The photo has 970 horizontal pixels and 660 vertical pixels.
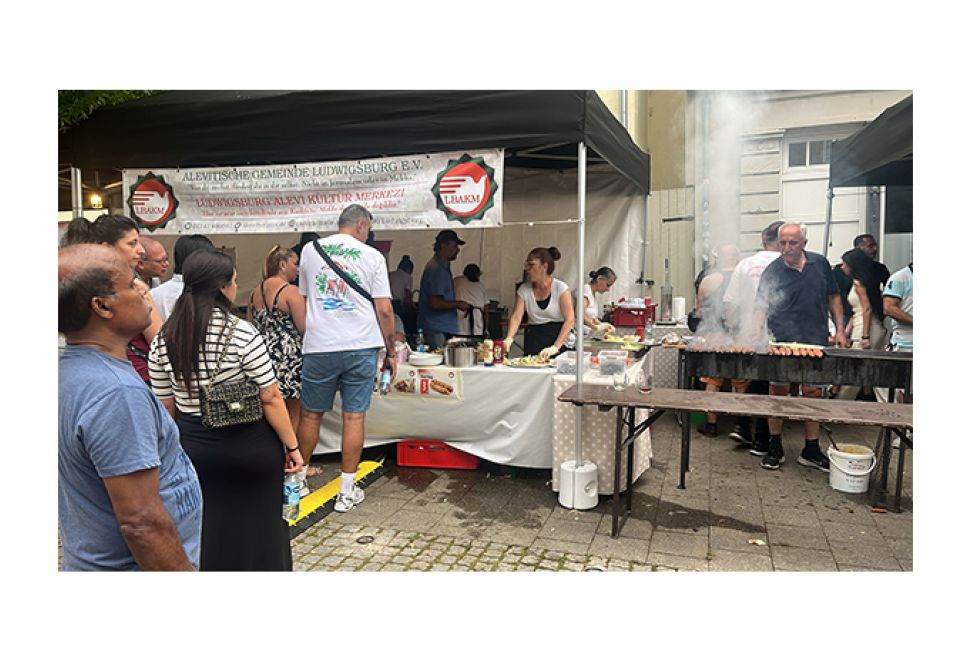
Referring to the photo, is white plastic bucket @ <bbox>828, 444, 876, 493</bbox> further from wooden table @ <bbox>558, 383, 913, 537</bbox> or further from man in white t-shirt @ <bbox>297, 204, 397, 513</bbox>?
man in white t-shirt @ <bbox>297, 204, 397, 513</bbox>

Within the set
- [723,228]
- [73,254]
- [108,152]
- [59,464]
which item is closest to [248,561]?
[59,464]

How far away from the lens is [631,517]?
4.27 metres

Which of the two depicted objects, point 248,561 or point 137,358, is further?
point 137,358

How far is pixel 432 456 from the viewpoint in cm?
527

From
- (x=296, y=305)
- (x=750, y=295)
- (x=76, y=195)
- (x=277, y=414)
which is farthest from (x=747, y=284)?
(x=76, y=195)

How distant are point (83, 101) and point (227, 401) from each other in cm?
340

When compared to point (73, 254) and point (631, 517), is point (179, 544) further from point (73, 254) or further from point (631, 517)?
point (631, 517)

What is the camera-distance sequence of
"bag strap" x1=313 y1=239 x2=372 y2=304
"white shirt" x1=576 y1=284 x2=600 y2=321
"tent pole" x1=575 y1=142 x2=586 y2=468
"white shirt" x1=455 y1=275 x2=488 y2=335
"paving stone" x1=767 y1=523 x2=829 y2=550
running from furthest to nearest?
"white shirt" x1=455 y1=275 x2=488 y2=335 → "white shirt" x1=576 y1=284 x2=600 y2=321 → "bag strap" x1=313 y1=239 x2=372 y2=304 → "tent pole" x1=575 y1=142 x2=586 y2=468 → "paving stone" x1=767 y1=523 x2=829 y2=550

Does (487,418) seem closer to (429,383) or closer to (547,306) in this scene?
(429,383)

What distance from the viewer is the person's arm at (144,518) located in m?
1.72

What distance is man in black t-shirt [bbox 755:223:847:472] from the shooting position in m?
5.23

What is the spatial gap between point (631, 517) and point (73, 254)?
3541 mm

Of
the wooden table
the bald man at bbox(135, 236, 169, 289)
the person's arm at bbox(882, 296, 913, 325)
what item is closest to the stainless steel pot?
the wooden table

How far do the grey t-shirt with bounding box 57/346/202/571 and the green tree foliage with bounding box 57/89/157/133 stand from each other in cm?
388
